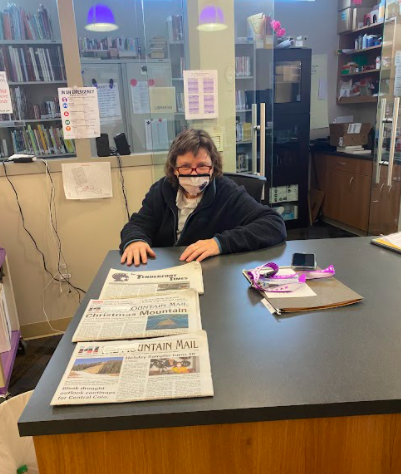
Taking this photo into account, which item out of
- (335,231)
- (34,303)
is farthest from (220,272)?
(335,231)

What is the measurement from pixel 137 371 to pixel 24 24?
3.27m

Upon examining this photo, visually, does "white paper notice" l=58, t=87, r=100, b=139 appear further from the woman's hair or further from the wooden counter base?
the wooden counter base

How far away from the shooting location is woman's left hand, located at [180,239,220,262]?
4.89 feet

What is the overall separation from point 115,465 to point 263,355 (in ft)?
→ 1.17

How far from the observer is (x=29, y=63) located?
3139 millimetres

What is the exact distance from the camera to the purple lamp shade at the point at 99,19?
4090 mm

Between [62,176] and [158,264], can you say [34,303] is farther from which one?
[158,264]

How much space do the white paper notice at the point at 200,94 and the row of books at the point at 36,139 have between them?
3.87 ft

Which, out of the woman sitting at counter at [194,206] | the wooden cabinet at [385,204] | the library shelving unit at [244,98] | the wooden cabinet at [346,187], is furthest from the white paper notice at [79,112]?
the wooden cabinet at [346,187]

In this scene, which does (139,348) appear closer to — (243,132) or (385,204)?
(243,132)

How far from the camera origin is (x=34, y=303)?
2.70 meters

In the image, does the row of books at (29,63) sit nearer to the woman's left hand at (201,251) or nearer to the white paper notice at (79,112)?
the white paper notice at (79,112)

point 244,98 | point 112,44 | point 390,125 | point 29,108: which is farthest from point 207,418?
point 112,44

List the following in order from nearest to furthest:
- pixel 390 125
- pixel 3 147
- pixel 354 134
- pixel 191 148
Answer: pixel 191 148 < pixel 3 147 < pixel 390 125 < pixel 354 134
